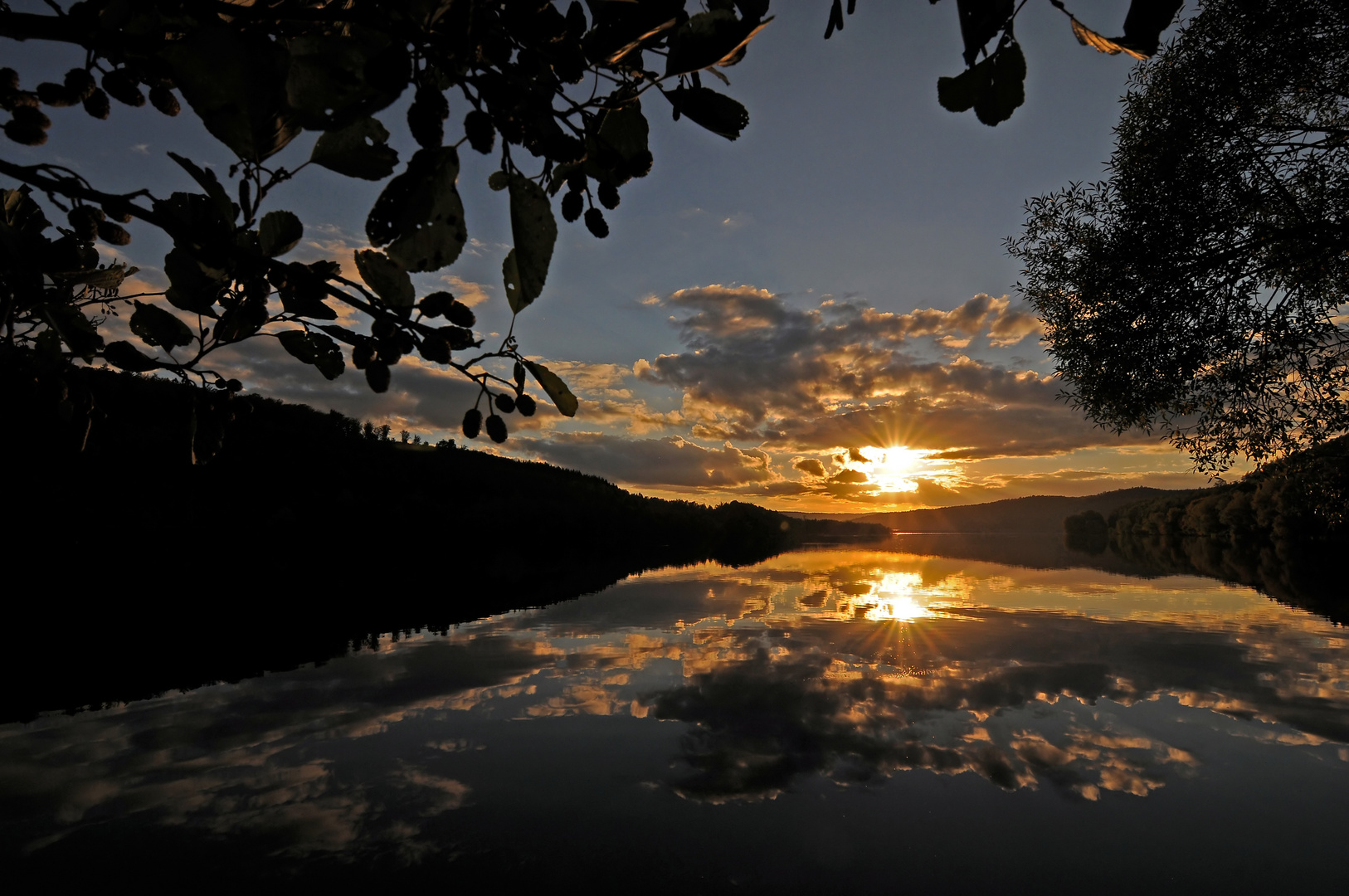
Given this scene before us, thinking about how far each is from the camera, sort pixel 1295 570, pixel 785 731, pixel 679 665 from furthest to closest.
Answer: pixel 1295 570
pixel 679 665
pixel 785 731

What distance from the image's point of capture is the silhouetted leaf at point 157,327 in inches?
58.8

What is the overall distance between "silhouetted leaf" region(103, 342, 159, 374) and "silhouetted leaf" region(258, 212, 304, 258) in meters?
0.52

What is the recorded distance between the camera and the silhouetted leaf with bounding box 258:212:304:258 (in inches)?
51.0

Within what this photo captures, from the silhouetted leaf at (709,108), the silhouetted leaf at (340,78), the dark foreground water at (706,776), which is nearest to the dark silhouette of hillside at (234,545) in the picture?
the silhouetted leaf at (340,78)

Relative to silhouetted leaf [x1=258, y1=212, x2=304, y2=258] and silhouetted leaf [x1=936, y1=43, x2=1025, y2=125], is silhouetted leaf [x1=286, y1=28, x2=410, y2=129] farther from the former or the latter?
silhouetted leaf [x1=936, y1=43, x2=1025, y2=125]

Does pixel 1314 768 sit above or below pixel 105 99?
below

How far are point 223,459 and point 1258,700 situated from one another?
53183mm

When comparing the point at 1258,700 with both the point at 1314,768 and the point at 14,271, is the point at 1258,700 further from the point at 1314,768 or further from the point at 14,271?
the point at 14,271

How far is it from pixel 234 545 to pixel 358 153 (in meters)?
43.3

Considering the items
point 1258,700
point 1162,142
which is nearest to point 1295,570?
point 1162,142

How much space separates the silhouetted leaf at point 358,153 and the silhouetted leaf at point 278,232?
0.38 metres

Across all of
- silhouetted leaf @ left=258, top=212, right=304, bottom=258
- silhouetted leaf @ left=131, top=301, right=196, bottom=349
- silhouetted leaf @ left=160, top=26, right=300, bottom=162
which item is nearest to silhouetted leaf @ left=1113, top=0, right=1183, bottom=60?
silhouetted leaf @ left=160, top=26, right=300, bottom=162

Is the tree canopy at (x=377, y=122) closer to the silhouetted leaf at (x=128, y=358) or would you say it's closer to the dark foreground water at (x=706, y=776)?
the silhouetted leaf at (x=128, y=358)

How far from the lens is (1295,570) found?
34062mm
